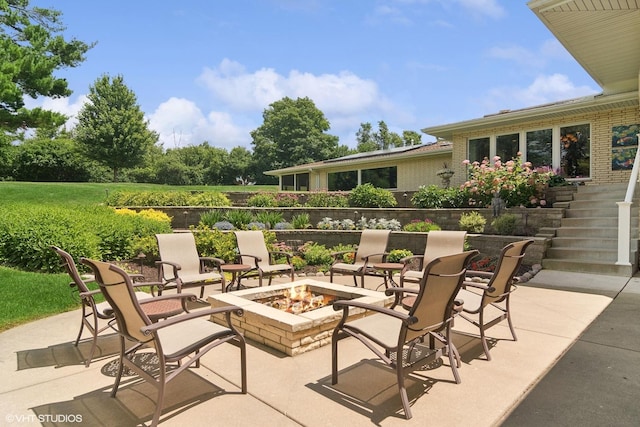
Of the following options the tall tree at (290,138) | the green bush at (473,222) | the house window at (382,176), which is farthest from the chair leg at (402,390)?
the tall tree at (290,138)

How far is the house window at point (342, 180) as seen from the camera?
20156mm

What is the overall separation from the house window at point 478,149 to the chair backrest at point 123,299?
13364 millimetres

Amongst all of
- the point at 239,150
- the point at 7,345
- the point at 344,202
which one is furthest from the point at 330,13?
the point at 239,150

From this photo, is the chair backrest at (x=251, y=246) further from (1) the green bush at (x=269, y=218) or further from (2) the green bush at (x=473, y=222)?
(2) the green bush at (x=473, y=222)

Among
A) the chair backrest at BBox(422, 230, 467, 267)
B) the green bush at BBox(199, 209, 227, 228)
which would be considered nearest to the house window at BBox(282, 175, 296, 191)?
the green bush at BBox(199, 209, 227, 228)

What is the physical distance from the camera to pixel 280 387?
301 centimetres

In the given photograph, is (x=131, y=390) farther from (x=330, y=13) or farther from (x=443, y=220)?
(x=330, y=13)

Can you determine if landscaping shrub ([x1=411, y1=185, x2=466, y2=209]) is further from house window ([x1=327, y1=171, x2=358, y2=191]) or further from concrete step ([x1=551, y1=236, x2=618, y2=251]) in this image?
house window ([x1=327, y1=171, x2=358, y2=191])

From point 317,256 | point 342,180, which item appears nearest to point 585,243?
point 317,256

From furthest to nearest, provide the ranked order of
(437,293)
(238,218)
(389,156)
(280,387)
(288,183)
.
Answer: (288,183), (389,156), (238,218), (280,387), (437,293)

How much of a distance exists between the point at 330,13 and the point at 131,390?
1190 cm

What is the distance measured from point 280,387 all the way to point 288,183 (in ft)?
73.9

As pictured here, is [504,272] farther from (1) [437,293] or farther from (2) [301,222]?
(2) [301,222]

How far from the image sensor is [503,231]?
30.4ft
